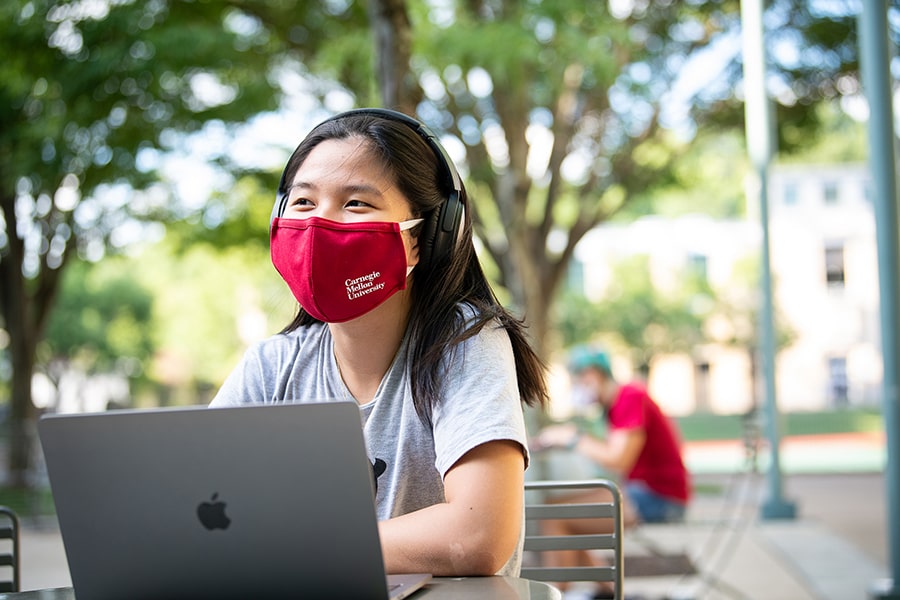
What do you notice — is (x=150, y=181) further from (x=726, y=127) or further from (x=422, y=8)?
(x=726, y=127)

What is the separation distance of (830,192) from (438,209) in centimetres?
4661

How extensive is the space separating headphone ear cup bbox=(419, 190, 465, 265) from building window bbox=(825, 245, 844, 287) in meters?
46.1

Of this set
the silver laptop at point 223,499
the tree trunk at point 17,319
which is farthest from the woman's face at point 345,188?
the tree trunk at point 17,319

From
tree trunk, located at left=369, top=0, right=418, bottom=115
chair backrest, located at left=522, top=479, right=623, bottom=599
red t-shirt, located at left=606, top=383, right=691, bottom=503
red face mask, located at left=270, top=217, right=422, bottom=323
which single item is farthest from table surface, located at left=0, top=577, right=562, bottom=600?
red t-shirt, located at left=606, top=383, right=691, bottom=503

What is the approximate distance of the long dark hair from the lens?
6.93 ft

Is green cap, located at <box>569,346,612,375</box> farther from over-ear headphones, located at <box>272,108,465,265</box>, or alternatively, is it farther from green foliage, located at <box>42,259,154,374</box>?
green foliage, located at <box>42,259,154,374</box>

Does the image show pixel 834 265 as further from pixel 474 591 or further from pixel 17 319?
pixel 474 591

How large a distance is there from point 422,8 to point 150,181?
3969 millimetres

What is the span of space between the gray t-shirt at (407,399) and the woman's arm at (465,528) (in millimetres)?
49

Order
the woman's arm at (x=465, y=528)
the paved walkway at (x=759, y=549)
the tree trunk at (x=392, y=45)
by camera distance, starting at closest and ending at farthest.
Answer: the woman's arm at (x=465, y=528)
the tree trunk at (x=392, y=45)
the paved walkway at (x=759, y=549)

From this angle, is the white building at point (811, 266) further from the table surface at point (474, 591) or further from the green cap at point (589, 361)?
the table surface at point (474, 591)

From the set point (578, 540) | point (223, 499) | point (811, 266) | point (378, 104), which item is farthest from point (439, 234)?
point (811, 266)

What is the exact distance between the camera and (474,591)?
5.50 feet

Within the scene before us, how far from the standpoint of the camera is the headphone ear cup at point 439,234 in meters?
2.25
